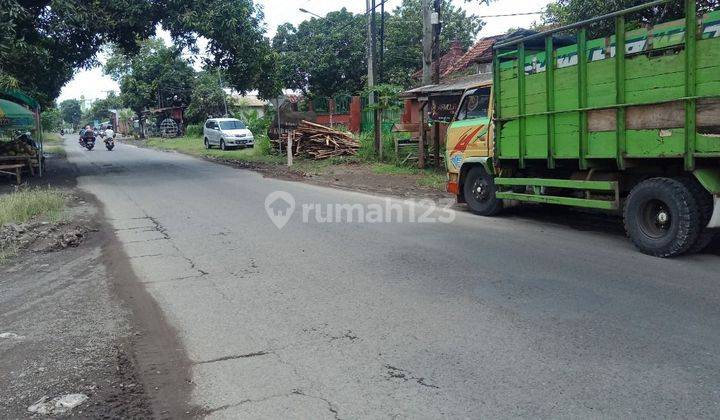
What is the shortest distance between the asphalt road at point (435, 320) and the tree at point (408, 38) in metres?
27.8

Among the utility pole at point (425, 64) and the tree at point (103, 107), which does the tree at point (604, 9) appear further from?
the tree at point (103, 107)

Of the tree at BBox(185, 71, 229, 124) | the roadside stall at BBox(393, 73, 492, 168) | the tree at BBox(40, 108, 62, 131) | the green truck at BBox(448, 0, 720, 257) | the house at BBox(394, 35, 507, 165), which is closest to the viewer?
the green truck at BBox(448, 0, 720, 257)

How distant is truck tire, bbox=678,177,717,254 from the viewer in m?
6.43

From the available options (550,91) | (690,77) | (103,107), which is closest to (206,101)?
(550,91)

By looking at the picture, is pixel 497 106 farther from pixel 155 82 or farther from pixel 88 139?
pixel 155 82

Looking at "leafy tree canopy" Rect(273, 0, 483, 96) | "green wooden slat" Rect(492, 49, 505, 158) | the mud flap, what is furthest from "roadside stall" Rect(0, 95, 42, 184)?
"leafy tree canopy" Rect(273, 0, 483, 96)

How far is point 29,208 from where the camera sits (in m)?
10.4

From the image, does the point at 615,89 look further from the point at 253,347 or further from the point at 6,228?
the point at 6,228

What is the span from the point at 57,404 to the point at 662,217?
6.50 meters

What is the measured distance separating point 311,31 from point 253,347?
37.2 meters

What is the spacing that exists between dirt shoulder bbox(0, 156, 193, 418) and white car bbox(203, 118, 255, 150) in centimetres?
2427

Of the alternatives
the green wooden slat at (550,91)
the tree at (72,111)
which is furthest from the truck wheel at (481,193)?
the tree at (72,111)

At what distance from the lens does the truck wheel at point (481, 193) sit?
986 cm

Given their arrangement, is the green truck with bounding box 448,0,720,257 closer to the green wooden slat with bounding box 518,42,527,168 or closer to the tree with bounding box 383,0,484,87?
the green wooden slat with bounding box 518,42,527,168
